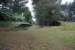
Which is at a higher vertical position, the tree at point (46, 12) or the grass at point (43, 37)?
the tree at point (46, 12)

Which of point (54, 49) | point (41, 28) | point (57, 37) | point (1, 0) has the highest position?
point (1, 0)

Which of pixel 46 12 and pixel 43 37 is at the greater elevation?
pixel 46 12

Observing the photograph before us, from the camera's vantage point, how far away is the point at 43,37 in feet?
6.05

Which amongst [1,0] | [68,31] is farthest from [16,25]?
[68,31]

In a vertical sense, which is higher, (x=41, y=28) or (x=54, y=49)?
(x=41, y=28)

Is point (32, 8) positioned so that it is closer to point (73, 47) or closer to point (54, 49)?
point (54, 49)

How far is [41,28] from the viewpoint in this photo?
186 centimetres

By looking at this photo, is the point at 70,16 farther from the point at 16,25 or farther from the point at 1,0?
the point at 1,0

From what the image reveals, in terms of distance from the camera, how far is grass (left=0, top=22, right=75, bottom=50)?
180cm

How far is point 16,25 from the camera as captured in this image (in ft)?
6.11

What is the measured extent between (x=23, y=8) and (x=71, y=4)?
2.35 ft

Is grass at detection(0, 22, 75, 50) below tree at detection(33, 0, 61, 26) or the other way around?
below

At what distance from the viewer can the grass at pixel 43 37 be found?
A: 180cm

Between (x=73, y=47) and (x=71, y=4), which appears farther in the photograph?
(x=71, y=4)
